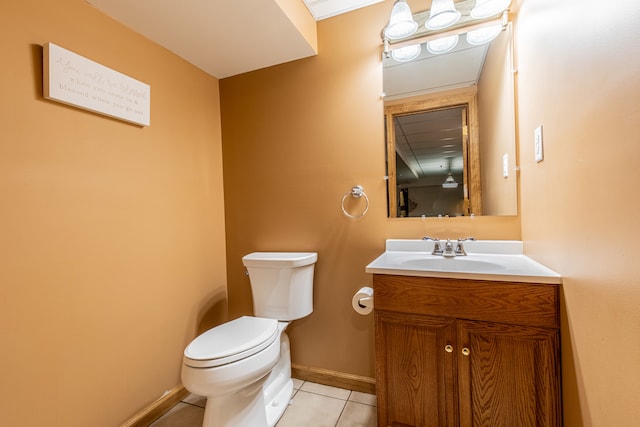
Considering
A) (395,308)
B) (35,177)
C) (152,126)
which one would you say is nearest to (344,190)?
(395,308)

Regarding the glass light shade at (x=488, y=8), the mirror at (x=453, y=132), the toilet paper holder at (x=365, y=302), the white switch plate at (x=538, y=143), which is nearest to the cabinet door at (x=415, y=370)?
the toilet paper holder at (x=365, y=302)

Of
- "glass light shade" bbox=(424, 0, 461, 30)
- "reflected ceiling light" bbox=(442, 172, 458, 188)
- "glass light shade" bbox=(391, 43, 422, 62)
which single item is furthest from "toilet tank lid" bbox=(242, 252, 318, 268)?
"glass light shade" bbox=(424, 0, 461, 30)

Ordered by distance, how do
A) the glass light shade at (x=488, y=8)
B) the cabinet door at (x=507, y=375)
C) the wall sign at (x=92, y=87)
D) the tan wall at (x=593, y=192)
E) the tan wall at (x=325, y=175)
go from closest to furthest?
the tan wall at (x=593, y=192), the cabinet door at (x=507, y=375), the wall sign at (x=92, y=87), the glass light shade at (x=488, y=8), the tan wall at (x=325, y=175)

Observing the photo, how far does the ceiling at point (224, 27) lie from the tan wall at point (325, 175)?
97mm

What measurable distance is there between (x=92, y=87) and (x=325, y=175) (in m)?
1.19

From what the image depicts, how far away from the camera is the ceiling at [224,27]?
1306 millimetres

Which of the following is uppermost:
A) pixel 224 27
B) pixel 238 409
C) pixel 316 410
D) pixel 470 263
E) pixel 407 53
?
pixel 224 27

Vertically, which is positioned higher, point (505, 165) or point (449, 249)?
point (505, 165)

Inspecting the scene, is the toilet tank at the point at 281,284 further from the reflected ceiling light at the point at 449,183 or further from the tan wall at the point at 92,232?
the reflected ceiling light at the point at 449,183

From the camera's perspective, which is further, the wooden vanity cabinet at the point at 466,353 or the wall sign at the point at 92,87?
the wall sign at the point at 92,87

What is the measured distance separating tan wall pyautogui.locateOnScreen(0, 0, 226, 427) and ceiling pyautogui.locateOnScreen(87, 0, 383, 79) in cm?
9

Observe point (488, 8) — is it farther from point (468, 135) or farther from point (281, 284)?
point (281, 284)

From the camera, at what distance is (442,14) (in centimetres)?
141

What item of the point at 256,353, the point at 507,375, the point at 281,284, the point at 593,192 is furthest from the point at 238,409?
the point at 593,192
